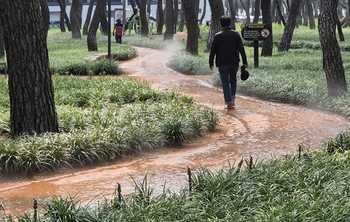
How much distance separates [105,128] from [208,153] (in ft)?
4.75

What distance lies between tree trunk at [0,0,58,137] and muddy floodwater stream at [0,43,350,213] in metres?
1.24

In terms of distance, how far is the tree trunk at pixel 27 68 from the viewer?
8.41m

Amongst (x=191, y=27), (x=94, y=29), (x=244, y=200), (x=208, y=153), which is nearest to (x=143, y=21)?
(x=94, y=29)

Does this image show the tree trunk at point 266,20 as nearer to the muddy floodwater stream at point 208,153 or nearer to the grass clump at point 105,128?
the muddy floodwater stream at point 208,153

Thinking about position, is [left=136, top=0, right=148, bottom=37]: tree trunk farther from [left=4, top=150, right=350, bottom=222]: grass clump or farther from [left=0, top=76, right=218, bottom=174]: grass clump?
[left=4, top=150, right=350, bottom=222]: grass clump

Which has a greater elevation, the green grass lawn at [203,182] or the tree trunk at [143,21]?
the tree trunk at [143,21]

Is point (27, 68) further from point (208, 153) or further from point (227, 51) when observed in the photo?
point (227, 51)

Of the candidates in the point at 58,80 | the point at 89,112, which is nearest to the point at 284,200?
the point at 89,112

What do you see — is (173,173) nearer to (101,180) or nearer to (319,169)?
(101,180)

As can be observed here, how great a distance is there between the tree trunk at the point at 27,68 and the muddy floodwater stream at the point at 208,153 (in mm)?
1239

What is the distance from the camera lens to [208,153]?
8641 millimetres

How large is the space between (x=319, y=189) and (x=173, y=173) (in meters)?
2.15

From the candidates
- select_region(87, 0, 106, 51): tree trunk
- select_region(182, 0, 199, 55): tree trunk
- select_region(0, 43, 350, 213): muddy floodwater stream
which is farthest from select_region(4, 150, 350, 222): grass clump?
select_region(87, 0, 106, 51): tree trunk

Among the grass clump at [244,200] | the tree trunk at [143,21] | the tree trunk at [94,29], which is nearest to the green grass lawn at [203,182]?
the grass clump at [244,200]
